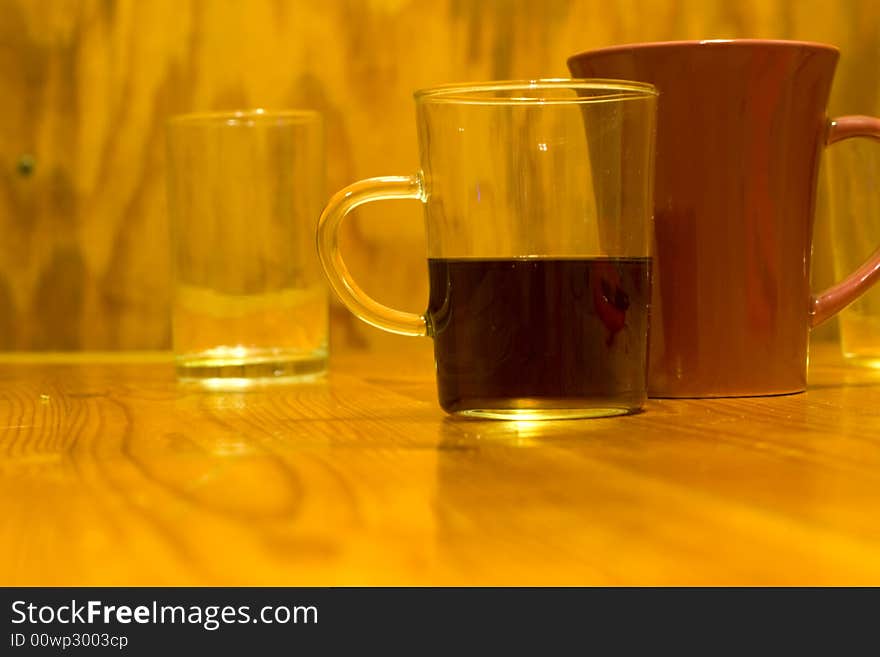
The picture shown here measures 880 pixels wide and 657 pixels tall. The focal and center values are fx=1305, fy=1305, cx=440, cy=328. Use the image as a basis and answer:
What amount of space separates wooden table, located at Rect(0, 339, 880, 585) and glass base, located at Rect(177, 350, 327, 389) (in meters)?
0.11

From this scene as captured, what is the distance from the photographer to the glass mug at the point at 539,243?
537mm

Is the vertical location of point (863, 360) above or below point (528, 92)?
below

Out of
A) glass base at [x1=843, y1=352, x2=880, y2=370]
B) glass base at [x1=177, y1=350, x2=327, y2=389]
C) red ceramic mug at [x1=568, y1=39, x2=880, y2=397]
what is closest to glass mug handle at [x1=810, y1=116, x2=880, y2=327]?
red ceramic mug at [x1=568, y1=39, x2=880, y2=397]

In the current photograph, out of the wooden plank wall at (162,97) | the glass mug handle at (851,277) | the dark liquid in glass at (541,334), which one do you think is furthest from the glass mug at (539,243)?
the wooden plank wall at (162,97)

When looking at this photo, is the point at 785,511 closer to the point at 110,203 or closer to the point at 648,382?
the point at 648,382

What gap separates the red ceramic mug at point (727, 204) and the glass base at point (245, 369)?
0.76 ft

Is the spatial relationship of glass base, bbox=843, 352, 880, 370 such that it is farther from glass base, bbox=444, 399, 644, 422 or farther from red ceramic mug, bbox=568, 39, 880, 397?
glass base, bbox=444, 399, 644, 422

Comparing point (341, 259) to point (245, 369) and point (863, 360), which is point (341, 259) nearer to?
point (245, 369)

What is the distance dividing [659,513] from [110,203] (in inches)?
29.1

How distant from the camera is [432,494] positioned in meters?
0.39

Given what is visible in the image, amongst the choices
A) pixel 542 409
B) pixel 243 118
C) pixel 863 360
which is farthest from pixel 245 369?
pixel 863 360

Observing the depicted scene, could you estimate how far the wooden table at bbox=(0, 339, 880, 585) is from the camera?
305mm

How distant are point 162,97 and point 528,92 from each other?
1.76 ft

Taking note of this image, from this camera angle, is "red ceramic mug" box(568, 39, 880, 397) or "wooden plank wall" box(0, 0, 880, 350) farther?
"wooden plank wall" box(0, 0, 880, 350)
